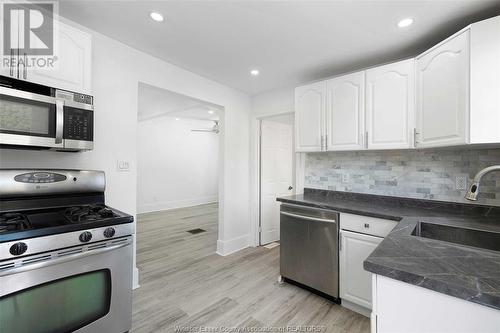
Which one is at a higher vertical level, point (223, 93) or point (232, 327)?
point (223, 93)

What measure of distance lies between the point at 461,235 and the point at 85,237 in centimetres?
233

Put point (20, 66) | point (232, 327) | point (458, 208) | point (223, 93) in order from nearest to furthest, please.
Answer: point (20, 66), point (232, 327), point (458, 208), point (223, 93)

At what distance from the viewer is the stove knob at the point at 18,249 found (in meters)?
1.07

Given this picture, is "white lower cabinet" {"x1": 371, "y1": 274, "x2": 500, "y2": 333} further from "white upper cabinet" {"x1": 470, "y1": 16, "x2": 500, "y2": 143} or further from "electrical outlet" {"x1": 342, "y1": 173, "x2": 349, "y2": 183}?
"electrical outlet" {"x1": 342, "y1": 173, "x2": 349, "y2": 183}

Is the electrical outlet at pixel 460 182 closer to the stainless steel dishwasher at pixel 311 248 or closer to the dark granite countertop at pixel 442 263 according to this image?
the dark granite countertop at pixel 442 263

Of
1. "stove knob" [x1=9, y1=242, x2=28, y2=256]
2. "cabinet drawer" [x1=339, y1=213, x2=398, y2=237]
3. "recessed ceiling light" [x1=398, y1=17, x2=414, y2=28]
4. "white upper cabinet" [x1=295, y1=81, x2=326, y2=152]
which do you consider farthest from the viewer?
"white upper cabinet" [x1=295, y1=81, x2=326, y2=152]

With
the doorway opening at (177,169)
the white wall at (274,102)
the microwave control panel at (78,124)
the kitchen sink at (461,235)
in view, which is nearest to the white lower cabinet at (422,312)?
the kitchen sink at (461,235)

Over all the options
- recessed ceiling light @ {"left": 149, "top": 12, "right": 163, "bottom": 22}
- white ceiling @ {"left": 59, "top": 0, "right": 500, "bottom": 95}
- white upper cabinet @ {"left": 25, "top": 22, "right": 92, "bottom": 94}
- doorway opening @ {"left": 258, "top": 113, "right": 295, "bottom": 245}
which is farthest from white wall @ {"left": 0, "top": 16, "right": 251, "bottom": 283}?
doorway opening @ {"left": 258, "top": 113, "right": 295, "bottom": 245}

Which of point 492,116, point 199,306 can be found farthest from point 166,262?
point 492,116

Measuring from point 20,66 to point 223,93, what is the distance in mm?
2120

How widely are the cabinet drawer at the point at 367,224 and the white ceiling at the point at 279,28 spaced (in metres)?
1.56

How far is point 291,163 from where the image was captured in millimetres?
4062

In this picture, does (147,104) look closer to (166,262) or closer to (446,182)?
(166,262)

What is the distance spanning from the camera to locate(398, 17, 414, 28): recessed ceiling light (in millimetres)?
1713
